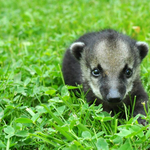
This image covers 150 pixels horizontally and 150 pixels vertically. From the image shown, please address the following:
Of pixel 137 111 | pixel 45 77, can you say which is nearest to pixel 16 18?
pixel 45 77

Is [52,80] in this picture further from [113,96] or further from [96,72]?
[113,96]

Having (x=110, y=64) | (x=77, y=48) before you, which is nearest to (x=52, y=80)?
(x=77, y=48)

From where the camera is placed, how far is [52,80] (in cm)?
516

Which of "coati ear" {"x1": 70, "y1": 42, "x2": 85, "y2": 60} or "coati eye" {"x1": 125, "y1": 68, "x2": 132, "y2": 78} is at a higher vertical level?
"coati ear" {"x1": 70, "y1": 42, "x2": 85, "y2": 60}

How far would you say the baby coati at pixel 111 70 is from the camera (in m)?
4.04

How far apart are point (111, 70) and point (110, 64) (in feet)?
0.35

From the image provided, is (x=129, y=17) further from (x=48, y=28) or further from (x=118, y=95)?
(x=118, y=95)

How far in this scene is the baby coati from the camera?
159 inches

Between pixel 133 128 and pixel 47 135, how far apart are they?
1.04 metres

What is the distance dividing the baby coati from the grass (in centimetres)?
32

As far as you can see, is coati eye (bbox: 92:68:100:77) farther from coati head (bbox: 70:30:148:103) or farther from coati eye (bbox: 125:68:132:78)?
coati eye (bbox: 125:68:132:78)

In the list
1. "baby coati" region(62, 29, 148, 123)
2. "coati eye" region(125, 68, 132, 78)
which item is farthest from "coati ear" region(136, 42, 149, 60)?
"coati eye" region(125, 68, 132, 78)

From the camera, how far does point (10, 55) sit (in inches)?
254

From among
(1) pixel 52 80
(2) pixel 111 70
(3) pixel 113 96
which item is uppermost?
(2) pixel 111 70
